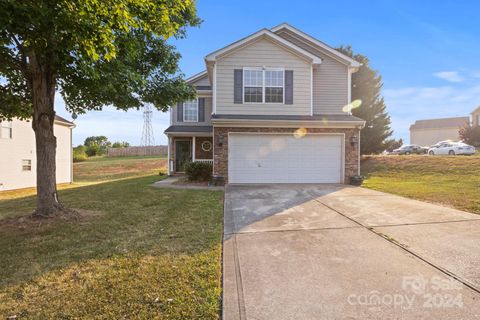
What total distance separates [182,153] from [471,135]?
107 ft

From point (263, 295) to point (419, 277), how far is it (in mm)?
2040

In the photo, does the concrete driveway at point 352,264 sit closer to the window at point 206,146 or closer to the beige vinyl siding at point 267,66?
the beige vinyl siding at point 267,66

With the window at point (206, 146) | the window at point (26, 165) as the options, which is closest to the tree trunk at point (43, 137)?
the window at point (206, 146)

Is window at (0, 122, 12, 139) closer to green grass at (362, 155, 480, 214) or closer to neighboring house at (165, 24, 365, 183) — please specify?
neighboring house at (165, 24, 365, 183)

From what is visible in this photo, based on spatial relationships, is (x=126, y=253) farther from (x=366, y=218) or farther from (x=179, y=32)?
(x=179, y=32)

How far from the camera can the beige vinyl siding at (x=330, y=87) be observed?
12992 mm

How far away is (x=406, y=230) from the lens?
500 cm

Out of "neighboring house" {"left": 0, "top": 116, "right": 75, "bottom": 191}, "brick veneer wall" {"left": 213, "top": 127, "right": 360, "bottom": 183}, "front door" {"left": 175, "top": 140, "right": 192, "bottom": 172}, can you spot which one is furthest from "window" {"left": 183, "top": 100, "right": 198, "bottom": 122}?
"neighboring house" {"left": 0, "top": 116, "right": 75, "bottom": 191}

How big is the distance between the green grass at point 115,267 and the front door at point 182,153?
1126 centimetres

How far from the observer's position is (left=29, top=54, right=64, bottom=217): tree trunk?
596 centimetres

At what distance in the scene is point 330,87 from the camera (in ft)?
42.8

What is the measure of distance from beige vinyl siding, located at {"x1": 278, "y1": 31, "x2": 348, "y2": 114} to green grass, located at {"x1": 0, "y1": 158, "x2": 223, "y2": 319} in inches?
360

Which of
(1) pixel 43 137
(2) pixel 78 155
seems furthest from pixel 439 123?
(2) pixel 78 155

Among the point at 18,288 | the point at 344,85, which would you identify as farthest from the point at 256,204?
the point at 344,85
